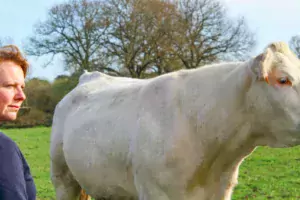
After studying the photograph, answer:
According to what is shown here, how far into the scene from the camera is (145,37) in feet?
96.7

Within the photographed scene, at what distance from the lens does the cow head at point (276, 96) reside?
10.1ft

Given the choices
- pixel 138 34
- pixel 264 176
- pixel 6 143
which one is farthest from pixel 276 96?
pixel 138 34

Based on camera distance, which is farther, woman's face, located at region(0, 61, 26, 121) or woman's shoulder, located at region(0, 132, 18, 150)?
woman's face, located at region(0, 61, 26, 121)

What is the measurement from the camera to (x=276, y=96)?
3117 millimetres

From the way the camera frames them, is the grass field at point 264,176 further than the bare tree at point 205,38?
No

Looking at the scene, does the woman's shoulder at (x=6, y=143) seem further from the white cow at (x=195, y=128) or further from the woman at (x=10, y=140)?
the white cow at (x=195, y=128)

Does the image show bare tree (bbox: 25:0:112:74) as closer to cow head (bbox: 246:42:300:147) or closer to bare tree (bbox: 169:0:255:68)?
bare tree (bbox: 169:0:255:68)

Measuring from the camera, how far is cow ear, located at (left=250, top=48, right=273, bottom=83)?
3.08 meters

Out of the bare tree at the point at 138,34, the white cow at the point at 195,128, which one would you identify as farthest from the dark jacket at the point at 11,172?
the bare tree at the point at 138,34

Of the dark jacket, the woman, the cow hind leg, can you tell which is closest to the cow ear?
the woman

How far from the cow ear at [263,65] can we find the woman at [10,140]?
182cm

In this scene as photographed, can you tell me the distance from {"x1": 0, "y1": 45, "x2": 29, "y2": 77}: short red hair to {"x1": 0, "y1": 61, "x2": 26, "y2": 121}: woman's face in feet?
0.06

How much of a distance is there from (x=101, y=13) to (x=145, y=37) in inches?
139

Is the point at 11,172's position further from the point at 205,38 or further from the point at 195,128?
the point at 205,38
